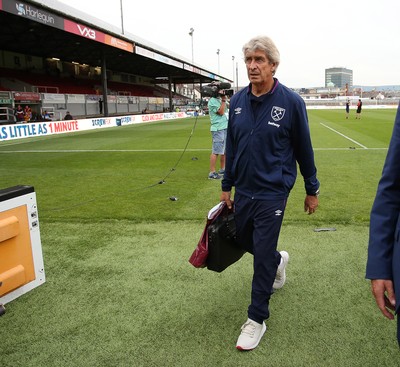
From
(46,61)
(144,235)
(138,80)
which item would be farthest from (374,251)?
(138,80)

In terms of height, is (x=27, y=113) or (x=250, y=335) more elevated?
(x=27, y=113)

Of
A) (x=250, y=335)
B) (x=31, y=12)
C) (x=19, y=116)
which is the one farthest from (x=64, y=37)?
(x=250, y=335)

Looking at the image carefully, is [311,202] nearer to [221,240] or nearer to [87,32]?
[221,240]

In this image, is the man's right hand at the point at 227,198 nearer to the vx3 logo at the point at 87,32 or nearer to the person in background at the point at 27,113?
the vx3 logo at the point at 87,32

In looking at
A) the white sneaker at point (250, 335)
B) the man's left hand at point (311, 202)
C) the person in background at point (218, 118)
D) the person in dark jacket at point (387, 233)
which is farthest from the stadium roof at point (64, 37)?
the person in dark jacket at point (387, 233)

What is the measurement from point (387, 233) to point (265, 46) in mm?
1524

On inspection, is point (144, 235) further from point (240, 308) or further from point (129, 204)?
point (240, 308)

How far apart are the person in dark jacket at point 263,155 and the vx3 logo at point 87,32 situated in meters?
21.8

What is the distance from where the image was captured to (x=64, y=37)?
2702 centimetres

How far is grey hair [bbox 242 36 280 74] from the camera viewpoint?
2504mm

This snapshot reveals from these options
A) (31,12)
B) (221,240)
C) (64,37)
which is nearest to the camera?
(221,240)

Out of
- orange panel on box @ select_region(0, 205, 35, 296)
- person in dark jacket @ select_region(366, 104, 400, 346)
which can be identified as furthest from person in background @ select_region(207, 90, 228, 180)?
person in dark jacket @ select_region(366, 104, 400, 346)

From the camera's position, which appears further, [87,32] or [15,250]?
[87,32]

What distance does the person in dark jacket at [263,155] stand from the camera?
2.56m
